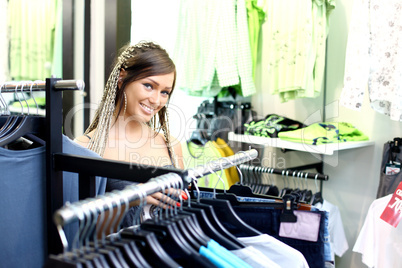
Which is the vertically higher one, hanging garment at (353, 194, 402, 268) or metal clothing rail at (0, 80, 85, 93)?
Answer: metal clothing rail at (0, 80, 85, 93)

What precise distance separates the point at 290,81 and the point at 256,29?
48cm

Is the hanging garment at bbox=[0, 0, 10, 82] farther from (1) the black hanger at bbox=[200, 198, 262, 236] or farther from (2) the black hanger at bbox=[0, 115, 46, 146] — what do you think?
(1) the black hanger at bbox=[200, 198, 262, 236]

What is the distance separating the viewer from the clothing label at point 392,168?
1663 millimetres

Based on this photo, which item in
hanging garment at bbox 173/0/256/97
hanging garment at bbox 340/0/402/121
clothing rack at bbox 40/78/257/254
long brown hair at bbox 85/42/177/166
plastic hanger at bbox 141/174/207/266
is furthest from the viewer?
hanging garment at bbox 173/0/256/97

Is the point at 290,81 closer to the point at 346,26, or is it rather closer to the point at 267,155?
the point at 346,26

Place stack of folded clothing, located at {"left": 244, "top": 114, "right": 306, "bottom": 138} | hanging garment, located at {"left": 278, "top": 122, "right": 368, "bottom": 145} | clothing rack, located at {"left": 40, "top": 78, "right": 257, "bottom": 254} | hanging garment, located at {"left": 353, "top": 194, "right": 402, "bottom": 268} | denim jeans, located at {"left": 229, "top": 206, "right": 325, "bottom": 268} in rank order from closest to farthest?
1. clothing rack, located at {"left": 40, "top": 78, "right": 257, "bottom": 254}
2. denim jeans, located at {"left": 229, "top": 206, "right": 325, "bottom": 268}
3. hanging garment, located at {"left": 353, "top": 194, "right": 402, "bottom": 268}
4. hanging garment, located at {"left": 278, "top": 122, "right": 368, "bottom": 145}
5. stack of folded clothing, located at {"left": 244, "top": 114, "right": 306, "bottom": 138}

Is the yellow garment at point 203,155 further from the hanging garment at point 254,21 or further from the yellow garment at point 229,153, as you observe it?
the hanging garment at point 254,21

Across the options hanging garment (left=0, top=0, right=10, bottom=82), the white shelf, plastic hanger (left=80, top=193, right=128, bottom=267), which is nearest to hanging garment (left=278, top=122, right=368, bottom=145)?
the white shelf

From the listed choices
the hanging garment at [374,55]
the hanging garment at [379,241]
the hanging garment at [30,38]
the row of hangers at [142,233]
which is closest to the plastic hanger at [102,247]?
the row of hangers at [142,233]

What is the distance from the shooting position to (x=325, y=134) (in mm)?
1777

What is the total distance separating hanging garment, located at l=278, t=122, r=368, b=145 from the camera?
1737mm

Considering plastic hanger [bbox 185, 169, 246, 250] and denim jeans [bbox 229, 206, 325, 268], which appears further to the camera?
denim jeans [bbox 229, 206, 325, 268]

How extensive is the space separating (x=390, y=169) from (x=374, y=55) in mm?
498

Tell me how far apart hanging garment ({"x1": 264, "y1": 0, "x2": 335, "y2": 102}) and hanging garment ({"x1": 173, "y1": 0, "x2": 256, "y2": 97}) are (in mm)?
166
